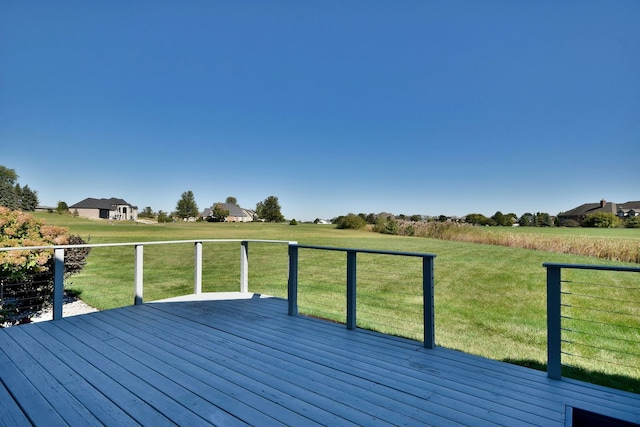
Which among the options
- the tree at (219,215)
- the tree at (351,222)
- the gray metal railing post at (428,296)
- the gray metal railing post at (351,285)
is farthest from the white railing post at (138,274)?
the tree at (219,215)

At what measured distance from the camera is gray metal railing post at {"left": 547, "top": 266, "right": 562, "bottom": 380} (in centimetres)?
218

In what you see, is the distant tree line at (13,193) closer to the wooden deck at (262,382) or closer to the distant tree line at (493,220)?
the wooden deck at (262,382)

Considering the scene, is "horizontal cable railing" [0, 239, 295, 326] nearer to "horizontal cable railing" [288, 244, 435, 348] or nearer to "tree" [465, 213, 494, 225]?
"horizontal cable railing" [288, 244, 435, 348]

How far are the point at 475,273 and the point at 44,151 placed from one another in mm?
21126

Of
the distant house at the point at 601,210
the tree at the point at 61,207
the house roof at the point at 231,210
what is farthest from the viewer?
the house roof at the point at 231,210

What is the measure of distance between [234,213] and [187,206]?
637 centimetres

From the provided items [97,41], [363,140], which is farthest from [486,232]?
[97,41]

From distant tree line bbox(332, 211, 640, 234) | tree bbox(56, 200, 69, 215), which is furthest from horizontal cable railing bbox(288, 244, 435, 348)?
tree bbox(56, 200, 69, 215)

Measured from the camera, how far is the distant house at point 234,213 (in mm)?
42219

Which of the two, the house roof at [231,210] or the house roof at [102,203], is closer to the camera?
the house roof at [102,203]

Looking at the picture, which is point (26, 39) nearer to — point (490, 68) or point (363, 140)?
point (363, 140)

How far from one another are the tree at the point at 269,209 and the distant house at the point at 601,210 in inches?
1165

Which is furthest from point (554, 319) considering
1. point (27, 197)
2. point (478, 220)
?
point (27, 197)

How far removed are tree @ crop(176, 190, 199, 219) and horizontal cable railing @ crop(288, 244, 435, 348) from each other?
116ft
